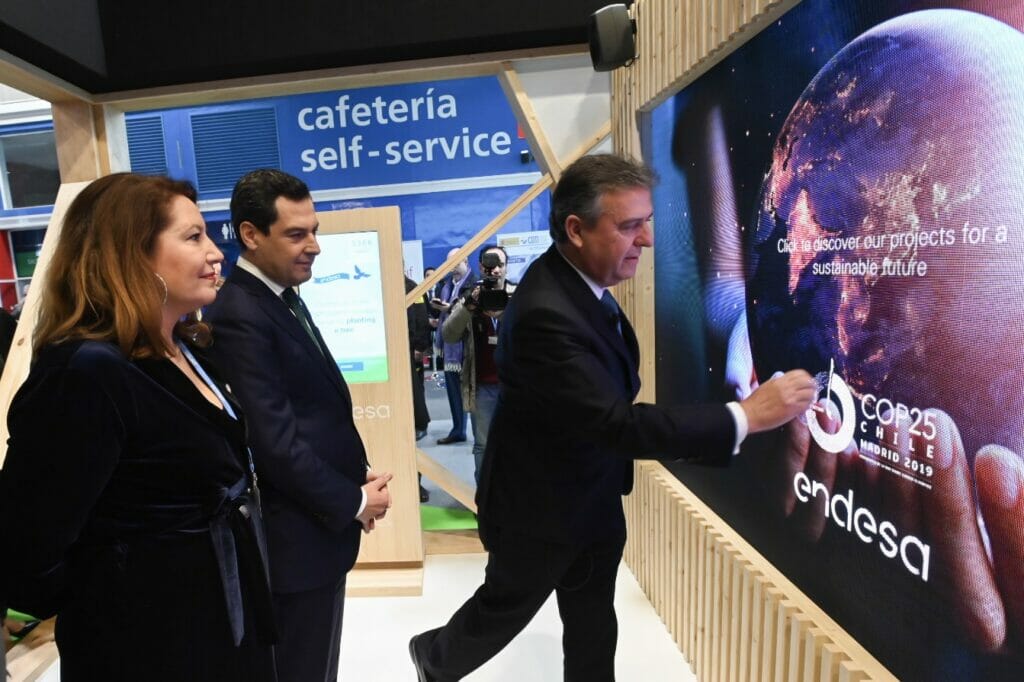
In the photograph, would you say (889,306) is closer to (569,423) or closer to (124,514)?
(569,423)

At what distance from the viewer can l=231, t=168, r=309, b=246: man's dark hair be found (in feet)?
5.28

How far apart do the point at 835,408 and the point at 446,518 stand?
122 inches

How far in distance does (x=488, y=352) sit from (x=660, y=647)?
2053 mm

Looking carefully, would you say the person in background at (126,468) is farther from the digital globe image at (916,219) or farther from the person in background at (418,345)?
the person in background at (418,345)

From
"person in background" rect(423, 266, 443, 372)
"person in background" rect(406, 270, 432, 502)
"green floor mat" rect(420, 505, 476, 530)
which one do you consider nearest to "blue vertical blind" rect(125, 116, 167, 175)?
"person in background" rect(423, 266, 443, 372)

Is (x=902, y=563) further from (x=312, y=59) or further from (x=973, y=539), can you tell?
(x=312, y=59)

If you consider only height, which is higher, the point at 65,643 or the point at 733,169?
the point at 733,169

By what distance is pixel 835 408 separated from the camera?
1564 mm

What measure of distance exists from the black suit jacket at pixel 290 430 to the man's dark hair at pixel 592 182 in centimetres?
77

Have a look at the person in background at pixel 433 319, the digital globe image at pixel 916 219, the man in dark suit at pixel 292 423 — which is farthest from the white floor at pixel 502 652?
the person in background at pixel 433 319

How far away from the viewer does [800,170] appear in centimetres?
164

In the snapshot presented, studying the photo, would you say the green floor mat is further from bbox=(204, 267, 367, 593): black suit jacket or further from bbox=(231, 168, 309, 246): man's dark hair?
bbox=(231, 168, 309, 246): man's dark hair

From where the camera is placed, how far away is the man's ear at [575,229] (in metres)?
1.56

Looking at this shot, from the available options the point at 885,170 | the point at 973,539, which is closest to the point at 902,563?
the point at 973,539
